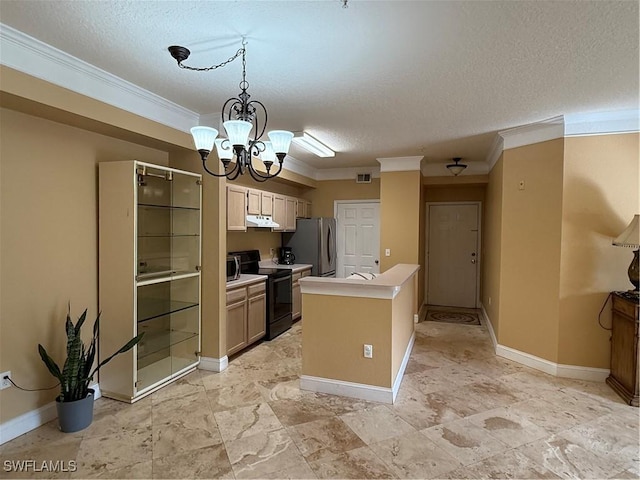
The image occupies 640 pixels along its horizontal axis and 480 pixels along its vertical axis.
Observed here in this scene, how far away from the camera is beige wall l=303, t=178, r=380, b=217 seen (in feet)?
22.2

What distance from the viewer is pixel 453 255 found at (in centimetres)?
705

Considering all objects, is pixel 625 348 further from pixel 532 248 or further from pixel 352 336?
pixel 352 336

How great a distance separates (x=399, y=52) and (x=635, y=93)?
2.18 metres

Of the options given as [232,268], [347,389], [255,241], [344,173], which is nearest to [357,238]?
[344,173]

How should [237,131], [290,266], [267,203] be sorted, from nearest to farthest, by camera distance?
[237,131], [267,203], [290,266]

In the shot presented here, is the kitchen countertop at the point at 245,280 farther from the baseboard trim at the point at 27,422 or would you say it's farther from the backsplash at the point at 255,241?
the baseboard trim at the point at 27,422

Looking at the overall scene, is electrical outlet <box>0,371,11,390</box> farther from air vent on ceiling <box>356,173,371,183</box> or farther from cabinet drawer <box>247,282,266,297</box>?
air vent on ceiling <box>356,173,371,183</box>

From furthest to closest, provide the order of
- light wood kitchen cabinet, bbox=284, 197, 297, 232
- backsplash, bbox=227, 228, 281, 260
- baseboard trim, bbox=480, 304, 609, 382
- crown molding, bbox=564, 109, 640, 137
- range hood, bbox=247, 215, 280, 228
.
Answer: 1. light wood kitchen cabinet, bbox=284, 197, 297, 232
2. backsplash, bbox=227, 228, 281, 260
3. range hood, bbox=247, 215, 280, 228
4. baseboard trim, bbox=480, 304, 609, 382
5. crown molding, bbox=564, 109, 640, 137

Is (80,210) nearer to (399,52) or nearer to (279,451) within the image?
(279,451)

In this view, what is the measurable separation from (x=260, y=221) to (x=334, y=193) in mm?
2347

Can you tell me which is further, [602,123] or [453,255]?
[453,255]

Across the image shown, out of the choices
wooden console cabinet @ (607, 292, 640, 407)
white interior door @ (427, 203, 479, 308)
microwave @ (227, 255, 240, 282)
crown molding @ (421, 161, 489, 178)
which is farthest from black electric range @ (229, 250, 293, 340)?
wooden console cabinet @ (607, 292, 640, 407)

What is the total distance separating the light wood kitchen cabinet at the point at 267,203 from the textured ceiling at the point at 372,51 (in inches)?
68.0

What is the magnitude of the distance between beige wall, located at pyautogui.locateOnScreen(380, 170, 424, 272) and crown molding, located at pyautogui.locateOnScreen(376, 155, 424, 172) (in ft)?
0.21
